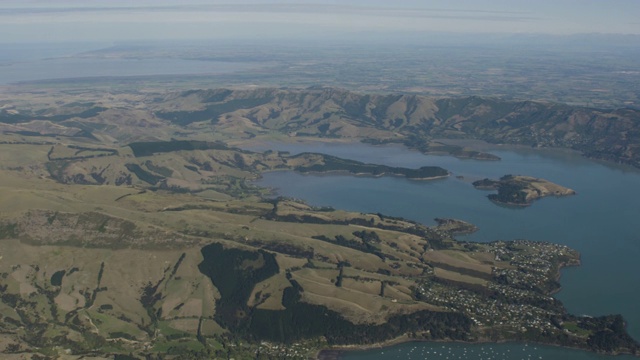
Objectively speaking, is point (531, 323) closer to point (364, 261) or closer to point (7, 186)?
point (364, 261)

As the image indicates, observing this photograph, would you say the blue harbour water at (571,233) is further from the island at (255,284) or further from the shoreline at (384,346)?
the island at (255,284)

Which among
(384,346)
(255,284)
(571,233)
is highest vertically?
(255,284)

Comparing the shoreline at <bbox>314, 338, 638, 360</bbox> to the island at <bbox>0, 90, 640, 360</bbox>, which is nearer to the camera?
the shoreline at <bbox>314, 338, 638, 360</bbox>

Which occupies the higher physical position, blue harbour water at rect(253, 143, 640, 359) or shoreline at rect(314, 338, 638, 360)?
blue harbour water at rect(253, 143, 640, 359)

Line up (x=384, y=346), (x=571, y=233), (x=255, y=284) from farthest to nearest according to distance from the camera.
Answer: (x=571, y=233) < (x=255, y=284) < (x=384, y=346)

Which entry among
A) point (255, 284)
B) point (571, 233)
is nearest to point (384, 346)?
point (255, 284)

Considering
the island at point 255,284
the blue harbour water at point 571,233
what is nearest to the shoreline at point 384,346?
the island at point 255,284

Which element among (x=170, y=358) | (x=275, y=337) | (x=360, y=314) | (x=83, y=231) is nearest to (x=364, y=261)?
(x=360, y=314)

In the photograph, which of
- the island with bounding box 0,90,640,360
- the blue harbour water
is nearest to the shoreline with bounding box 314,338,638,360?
the island with bounding box 0,90,640,360

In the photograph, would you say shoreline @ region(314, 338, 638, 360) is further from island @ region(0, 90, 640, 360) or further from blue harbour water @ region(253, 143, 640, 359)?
blue harbour water @ region(253, 143, 640, 359)

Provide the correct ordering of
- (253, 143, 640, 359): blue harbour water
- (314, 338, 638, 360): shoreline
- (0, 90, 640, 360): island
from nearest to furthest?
(314, 338, 638, 360): shoreline, (253, 143, 640, 359): blue harbour water, (0, 90, 640, 360): island

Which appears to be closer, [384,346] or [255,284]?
[384,346]

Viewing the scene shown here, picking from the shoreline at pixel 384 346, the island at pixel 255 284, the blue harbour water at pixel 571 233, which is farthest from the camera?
the island at pixel 255 284

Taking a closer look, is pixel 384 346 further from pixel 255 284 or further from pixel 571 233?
pixel 571 233
